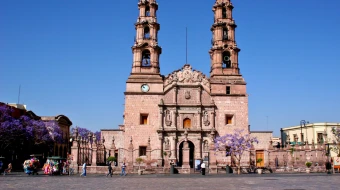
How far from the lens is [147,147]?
41.9m

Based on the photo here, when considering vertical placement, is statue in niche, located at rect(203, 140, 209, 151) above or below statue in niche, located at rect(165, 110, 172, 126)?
below

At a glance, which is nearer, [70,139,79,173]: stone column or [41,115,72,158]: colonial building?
[70,139,79,173]: stone column

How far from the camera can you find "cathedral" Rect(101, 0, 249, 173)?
44.4m

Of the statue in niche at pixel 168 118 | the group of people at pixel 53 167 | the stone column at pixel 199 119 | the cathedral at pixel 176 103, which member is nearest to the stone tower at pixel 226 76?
the cathedral at pixel 176 103

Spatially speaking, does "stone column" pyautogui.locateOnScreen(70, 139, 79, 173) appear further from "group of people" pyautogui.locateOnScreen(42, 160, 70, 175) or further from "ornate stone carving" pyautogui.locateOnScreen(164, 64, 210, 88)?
"ornate stone carving" pyautogui.locateOnScreen(164, 64, 210, 88)

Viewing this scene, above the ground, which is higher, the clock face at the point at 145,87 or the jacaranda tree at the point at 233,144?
the clock face at the point at 145,87

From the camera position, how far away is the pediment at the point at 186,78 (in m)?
46.1

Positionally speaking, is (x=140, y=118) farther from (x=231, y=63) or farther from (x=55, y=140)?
(x=55, y=140)

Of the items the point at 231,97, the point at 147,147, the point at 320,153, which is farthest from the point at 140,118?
the point at 320,153

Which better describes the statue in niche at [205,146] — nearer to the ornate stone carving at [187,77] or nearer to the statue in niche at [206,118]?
the statue in niche at [206,118]

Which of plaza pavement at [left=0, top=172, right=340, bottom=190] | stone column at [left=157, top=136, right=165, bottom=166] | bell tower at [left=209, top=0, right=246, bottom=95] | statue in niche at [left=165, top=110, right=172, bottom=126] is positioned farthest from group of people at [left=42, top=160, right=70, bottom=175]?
bell tower at [left=209, top=0, right=246, bottom=95]

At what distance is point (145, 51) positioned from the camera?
4675cm

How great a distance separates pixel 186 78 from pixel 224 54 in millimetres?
5749

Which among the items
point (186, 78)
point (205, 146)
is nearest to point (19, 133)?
point (186, 78)
